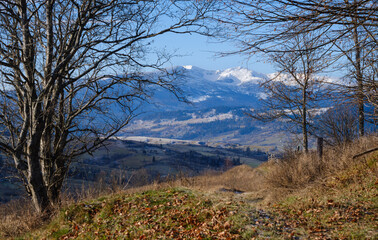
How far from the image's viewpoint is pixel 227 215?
6.30 metres

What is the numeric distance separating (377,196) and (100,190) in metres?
7.49

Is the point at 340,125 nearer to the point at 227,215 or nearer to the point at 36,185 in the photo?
the point at 227,215

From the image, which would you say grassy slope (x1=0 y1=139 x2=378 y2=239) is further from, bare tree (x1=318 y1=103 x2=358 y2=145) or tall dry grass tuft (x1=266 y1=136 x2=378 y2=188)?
bare tree (x1=318 y1=103 x2=358 y2=145)

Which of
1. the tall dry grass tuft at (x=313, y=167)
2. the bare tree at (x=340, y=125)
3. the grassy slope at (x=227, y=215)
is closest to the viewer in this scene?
the grassy slope at (x=227, y=215)

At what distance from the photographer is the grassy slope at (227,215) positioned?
5531mm

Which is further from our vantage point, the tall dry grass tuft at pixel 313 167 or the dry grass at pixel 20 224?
the tall dry grass tuft at pixel 313 167

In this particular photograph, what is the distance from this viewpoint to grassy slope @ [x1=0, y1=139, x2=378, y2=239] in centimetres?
553

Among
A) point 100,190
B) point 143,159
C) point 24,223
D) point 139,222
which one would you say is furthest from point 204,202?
point 143,159

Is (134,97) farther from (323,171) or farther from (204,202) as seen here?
(323,171)

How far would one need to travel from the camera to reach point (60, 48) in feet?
29.5

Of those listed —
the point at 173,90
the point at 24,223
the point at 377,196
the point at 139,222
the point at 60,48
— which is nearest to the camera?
the point at 139,222

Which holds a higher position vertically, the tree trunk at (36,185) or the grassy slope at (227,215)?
the tree trunk at (36,185)

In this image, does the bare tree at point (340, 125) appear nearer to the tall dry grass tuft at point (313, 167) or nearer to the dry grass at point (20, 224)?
the tall dry grass tuft at point (313, 167)

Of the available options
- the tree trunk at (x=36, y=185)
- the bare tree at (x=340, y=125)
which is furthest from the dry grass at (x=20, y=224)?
the bare tree at (x=340, y=125)
